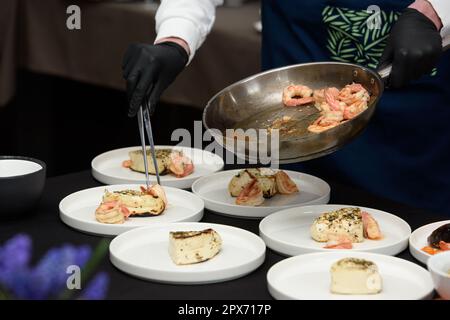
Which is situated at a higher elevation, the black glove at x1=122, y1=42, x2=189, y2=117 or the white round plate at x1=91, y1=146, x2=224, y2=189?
the black glove at x1=122, y1=42, x2=189, y2=117

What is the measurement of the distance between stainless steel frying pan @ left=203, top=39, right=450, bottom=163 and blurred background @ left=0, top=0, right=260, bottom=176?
1.34m

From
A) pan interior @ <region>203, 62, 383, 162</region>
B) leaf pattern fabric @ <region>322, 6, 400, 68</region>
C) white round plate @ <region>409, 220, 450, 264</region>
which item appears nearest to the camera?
white round plate @ <region>409, 220, 450, 264</region>

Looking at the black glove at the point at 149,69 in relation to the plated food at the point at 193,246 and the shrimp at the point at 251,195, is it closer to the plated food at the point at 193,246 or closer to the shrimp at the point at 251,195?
the shrimp at the point at 251,195

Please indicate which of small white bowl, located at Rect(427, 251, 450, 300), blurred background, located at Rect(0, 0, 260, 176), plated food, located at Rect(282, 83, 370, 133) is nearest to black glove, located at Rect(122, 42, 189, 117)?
plated food, located at Rect(282, 83, 370, 133)

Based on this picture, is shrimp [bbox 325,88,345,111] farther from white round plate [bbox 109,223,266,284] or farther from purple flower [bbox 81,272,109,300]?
purple flower [bbox 81,272,109,300]

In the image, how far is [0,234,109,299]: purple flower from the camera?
1.58 metres

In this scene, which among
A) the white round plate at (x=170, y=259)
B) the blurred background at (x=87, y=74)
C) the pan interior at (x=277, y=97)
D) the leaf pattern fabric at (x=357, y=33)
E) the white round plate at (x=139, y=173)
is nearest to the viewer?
the white round plate at (x=170, y=259)

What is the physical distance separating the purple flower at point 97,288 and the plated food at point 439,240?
2.12 feet

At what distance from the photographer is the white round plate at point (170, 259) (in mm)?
1620

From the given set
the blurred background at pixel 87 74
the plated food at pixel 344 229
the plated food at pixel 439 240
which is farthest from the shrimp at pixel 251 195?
the blurred background at pixel 87 74

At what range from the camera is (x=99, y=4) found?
388 centimetres

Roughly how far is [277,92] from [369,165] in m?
0.48

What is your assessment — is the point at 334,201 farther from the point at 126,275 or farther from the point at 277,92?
the point at 126,275

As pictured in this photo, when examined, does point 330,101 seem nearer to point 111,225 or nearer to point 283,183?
point 283,183
